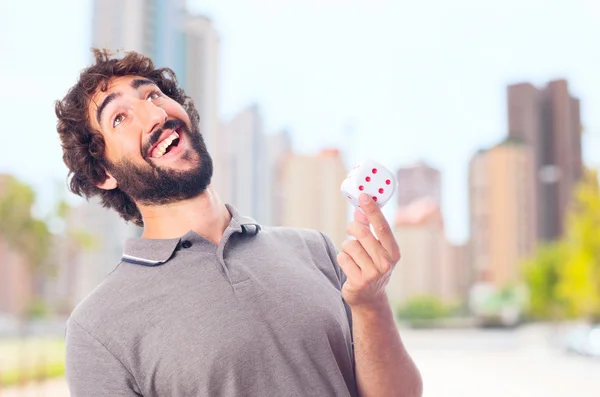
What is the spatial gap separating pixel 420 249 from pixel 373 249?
756 inches

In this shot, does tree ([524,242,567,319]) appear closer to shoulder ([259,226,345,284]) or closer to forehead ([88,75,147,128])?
shoulder ([259,226,345,284])

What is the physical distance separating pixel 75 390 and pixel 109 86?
1.46ft

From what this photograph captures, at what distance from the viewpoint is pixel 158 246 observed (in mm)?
952

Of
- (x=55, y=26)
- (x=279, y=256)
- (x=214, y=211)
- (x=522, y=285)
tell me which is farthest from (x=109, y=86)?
(x=522, y=285)

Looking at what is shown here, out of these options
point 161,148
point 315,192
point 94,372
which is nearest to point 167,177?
point 161,148

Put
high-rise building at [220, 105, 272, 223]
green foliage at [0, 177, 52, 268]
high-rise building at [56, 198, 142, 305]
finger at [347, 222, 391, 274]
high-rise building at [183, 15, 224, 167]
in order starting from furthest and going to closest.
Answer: high-rise building at [220, 105, 272, 223] → green foliage at [0, 177, 52, 268] → high-rise building at [56, 198, 142, 305] → high-rise building at [183, 15, 224, 167] → finger at [347, 222, 391, 274]

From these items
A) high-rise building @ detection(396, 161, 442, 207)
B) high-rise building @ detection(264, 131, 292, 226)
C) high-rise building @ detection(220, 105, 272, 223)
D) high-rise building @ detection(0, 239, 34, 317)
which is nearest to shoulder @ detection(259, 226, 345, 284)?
high-rise building @ detection(220, 105, 272, 223)

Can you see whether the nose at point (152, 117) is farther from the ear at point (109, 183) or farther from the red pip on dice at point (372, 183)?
the red pip on dice at point (372, 183)

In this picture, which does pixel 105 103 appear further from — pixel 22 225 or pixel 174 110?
pixel 22 225

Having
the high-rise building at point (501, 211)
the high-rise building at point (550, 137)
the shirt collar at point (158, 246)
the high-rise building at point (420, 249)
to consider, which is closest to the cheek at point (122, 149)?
the shirt collar at point (158, 246)

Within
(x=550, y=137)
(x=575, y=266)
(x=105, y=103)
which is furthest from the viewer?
(x=550, y=137)

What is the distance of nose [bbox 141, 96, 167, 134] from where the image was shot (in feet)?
3.18

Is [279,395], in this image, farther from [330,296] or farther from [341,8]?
[341,8]

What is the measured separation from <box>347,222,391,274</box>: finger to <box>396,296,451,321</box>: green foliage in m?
21.7
